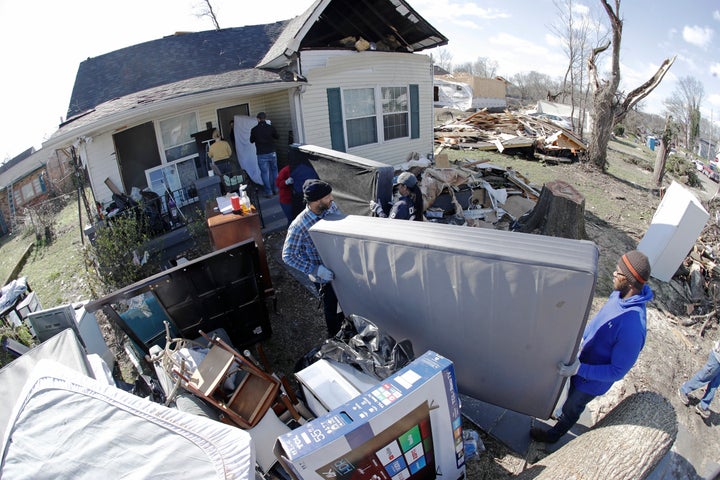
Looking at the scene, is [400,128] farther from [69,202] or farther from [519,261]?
[69,202]

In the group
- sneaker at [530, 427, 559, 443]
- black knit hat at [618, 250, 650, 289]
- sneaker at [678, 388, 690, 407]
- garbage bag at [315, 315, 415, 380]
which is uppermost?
black knit hat at [618, 250, 650, 289]

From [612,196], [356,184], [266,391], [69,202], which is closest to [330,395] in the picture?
[266,391]

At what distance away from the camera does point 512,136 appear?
53.9ft

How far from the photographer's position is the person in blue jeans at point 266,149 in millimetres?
8430

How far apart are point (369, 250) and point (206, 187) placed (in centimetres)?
596

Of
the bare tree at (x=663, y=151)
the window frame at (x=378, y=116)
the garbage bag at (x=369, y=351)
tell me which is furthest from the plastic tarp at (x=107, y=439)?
the bare tree at (x=663, y=151)

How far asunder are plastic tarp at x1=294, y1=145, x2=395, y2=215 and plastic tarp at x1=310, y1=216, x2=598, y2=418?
2.62 metres

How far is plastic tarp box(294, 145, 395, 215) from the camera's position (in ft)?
19.9

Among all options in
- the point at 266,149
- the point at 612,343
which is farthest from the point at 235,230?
the point at 612,343

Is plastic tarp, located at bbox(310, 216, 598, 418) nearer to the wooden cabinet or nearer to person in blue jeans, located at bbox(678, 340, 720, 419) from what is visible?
the wooden cabinet

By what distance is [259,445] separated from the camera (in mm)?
2885

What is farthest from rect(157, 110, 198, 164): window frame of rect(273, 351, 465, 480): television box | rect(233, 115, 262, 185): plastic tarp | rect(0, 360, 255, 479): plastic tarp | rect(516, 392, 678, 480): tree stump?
rect(516, 392, 678, 480): tree stump

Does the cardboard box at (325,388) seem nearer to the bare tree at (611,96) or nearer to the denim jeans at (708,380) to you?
the denim jeans at (708,380)

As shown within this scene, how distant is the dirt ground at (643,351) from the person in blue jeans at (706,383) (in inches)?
3.3
